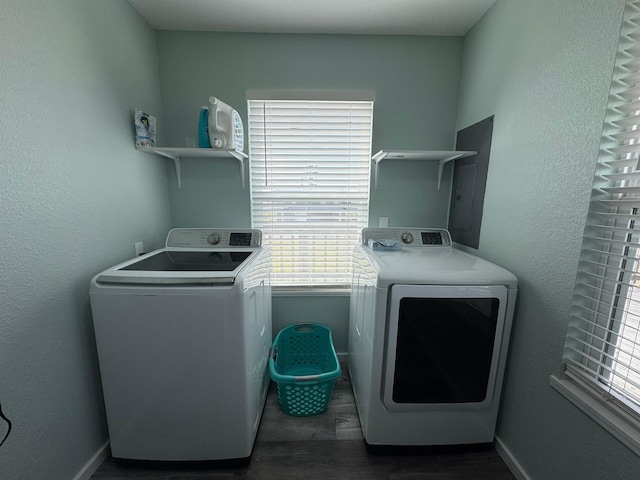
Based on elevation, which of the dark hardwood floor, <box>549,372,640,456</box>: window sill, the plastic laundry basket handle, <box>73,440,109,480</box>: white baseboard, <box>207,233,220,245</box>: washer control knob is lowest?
the dark hardwood floor

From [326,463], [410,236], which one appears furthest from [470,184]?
[326,463]

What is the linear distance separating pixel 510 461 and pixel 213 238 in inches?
83.9

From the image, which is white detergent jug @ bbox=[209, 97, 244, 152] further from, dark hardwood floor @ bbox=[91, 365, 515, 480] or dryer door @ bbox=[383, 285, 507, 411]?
dark hardwood floor @ bbox=[91, 365, 515, 480]

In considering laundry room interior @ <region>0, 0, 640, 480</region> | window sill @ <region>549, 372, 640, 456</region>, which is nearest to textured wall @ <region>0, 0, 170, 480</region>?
laundry room interior @ <region>0, 0, 640, 480</region>

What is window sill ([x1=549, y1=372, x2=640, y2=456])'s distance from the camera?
82 centimetres

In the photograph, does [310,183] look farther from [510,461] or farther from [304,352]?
[510,461]

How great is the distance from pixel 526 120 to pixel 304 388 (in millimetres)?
1875

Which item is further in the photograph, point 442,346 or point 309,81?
point 309,81

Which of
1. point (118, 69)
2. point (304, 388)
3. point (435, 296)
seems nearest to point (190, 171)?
point (118, 69)

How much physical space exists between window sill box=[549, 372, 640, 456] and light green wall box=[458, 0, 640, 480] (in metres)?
0.04

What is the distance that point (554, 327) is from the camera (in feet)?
3.55

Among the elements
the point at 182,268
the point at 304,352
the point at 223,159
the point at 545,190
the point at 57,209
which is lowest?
the point at 304,352

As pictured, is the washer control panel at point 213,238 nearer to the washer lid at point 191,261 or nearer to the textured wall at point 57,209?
the washer lid at point 191,261

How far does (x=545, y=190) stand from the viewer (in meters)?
1.14
